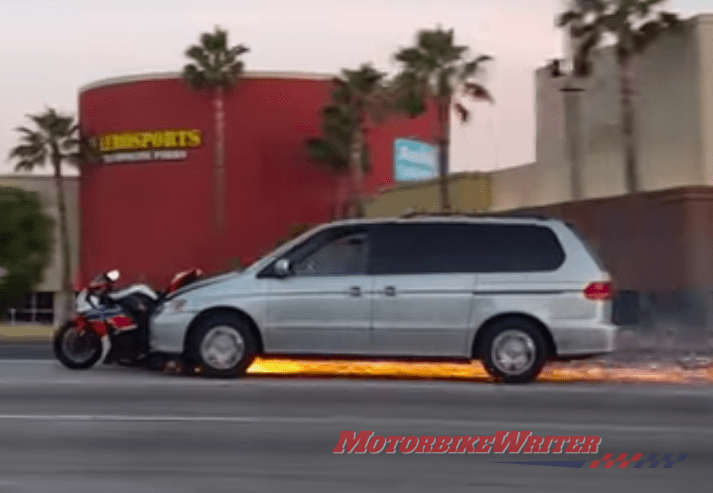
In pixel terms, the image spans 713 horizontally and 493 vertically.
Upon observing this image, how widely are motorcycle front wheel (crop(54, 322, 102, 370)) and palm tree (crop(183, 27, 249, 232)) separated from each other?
37.4 m

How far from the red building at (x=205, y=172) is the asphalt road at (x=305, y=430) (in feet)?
126

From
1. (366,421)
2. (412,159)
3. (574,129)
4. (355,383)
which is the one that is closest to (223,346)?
(355,383)

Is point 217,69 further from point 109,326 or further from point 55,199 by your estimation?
point 109,326

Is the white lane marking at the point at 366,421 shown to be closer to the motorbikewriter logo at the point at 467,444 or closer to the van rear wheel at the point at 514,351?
the motorbikewriter logo at the point at 467,444

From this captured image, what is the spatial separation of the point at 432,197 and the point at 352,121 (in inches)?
264

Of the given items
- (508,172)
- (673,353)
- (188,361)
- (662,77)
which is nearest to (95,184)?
(508,172)

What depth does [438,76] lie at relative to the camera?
4309cm

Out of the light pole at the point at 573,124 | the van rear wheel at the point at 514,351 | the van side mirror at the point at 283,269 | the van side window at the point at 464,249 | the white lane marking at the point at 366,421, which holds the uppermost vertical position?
the light pole at the point at 573,124

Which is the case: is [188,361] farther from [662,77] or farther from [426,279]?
[662,77]

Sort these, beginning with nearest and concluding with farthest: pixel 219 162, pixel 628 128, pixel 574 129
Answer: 1. pixel 628 128
2. pixel 574 129
3. pixel 219 162

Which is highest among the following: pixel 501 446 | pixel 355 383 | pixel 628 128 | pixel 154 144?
pixel 154 144

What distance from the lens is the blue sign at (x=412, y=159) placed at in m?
55.9

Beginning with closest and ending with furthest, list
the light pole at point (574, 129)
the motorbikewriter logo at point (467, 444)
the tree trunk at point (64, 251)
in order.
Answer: the motorbikewriter logo at point (467, 444) → the light pole at point (574, 129) → the tree trunk at point (64, 251)

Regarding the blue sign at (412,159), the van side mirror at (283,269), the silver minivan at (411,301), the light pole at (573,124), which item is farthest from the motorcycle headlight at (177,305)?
the blue sign at (412,159)
